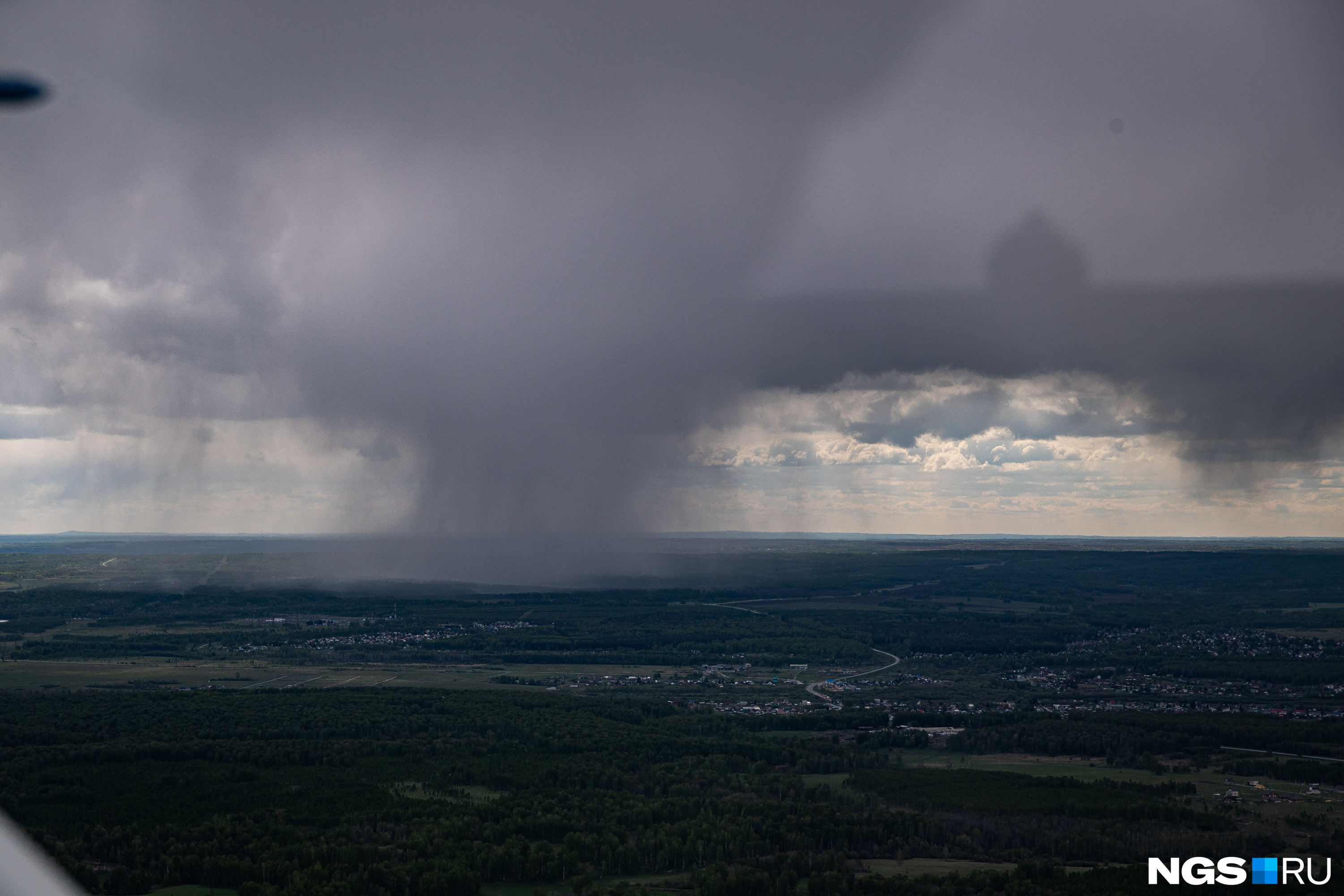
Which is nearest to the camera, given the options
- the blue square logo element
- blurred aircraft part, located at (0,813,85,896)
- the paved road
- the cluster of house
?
blurred aircraft part, located at (0,813,85,896)

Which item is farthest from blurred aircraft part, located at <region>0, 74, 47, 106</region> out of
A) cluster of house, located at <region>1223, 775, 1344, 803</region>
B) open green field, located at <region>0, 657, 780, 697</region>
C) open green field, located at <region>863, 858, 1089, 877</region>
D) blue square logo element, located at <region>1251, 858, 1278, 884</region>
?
open green field, located at <region>0, 657, 780, 697</region>

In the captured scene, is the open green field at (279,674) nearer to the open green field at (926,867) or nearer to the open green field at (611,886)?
the open green field at (926,867)

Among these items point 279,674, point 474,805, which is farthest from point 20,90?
point 279,674

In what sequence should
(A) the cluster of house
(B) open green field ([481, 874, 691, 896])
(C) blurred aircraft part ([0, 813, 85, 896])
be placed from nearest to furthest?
(C) blurred aircraft part ([0, 813, 85, 896]) < (B) open green field ([481, 874, 691, 896]) < (A) the cluster of house

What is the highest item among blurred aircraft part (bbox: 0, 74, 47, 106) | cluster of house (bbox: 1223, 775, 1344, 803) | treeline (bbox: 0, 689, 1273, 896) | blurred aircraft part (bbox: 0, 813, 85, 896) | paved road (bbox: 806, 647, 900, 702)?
blurred aircraft part (bbox: 0, 74, 47, 106)

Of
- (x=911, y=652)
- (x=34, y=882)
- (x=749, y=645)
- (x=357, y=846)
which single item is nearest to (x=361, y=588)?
(x=749, y=645)

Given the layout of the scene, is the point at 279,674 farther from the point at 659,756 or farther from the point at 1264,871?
the point at 1264,871

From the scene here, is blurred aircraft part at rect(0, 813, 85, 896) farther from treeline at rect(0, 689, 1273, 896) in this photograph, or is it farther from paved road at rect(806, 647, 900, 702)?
paved road at rect(806, 647, 900, 702)
